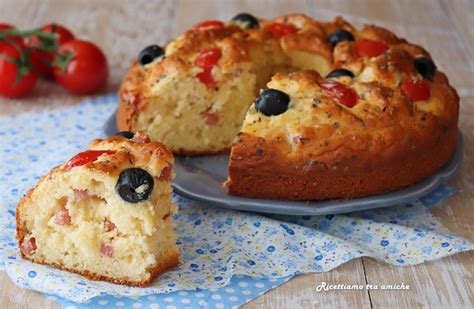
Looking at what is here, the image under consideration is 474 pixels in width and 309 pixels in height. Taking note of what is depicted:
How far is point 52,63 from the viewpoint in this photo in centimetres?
705

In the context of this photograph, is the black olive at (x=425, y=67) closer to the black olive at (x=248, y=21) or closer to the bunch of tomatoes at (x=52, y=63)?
the black olive at (x=248, y=21)

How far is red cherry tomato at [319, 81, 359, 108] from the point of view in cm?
523

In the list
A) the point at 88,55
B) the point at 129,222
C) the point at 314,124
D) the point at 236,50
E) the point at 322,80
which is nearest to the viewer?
the point at 129,222

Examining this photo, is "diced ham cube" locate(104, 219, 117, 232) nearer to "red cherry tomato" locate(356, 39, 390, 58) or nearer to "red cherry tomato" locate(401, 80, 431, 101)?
"red cherry tomato" locate(401, 80, 431, 101)

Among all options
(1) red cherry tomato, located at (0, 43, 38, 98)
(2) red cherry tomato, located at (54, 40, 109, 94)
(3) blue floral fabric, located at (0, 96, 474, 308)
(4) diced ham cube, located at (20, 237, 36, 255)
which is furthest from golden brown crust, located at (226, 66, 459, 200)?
(1) red cherry tomato, located at (0, 43, 38, 98)

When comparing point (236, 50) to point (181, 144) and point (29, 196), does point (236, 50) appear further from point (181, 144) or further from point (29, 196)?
point (29, 196)

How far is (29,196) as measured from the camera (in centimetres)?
464

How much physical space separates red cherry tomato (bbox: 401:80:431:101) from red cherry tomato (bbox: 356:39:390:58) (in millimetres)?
446

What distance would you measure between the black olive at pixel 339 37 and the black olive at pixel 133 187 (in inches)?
90.4

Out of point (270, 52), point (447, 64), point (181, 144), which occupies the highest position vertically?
point (270, 52)

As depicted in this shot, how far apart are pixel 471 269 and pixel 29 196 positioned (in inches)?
99.8

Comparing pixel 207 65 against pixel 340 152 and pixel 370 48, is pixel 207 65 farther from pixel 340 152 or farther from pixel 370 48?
pixel 340 152

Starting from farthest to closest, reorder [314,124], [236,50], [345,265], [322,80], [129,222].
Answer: [236,50], [322,80], [314,124], [345,265], [129,222]

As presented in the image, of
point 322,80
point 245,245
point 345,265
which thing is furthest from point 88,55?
point 345,265
